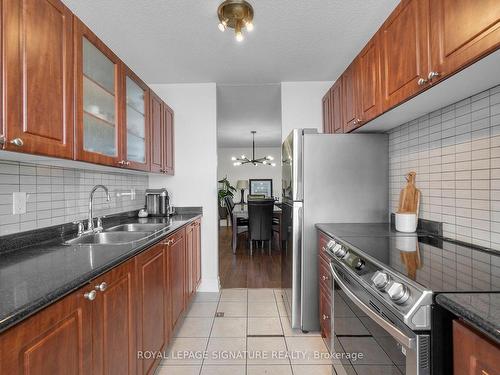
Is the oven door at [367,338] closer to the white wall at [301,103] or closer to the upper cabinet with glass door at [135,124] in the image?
the upper cabinet with glass door at [135,124]

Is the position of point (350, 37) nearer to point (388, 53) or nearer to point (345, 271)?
point (388, 53)

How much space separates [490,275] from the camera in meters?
0.98

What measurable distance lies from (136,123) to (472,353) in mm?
2316

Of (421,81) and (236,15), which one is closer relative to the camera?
(421,81)

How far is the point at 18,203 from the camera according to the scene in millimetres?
1472

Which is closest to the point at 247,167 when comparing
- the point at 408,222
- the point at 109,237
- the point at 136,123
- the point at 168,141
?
the point at 168,141

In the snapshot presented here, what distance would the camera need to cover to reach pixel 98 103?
5.51 ft

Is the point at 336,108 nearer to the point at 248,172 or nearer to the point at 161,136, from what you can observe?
the point at 161,136

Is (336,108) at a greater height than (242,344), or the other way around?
(336,108)

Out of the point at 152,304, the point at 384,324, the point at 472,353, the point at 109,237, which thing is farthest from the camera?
the point at 109,237

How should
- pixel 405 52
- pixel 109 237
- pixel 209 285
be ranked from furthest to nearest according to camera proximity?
pixel 209 285 → pixel 109 237 → pixel 405 52

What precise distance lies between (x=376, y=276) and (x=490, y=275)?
0.37m

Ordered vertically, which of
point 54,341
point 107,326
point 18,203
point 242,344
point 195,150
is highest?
point 195,150

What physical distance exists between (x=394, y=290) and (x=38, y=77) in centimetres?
158
